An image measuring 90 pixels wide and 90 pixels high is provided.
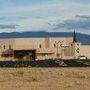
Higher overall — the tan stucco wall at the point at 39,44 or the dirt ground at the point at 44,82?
the tan stucco wall at the point at 39,44

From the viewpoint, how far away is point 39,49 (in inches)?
5999

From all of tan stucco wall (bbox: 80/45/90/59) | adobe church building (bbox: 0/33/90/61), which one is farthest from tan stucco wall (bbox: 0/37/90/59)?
tan stucco wall (bbox: 80/45/90/59)

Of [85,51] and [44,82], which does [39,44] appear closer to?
[85,51]

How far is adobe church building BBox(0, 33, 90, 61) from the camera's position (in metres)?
151

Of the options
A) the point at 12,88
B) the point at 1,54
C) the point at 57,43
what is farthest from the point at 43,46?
the point at 12,88

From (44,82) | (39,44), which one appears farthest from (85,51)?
(44,82)

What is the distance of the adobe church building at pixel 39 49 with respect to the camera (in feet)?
495

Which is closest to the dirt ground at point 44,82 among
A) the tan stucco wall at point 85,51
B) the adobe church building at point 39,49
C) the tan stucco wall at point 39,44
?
the adobe church building at point 39,49

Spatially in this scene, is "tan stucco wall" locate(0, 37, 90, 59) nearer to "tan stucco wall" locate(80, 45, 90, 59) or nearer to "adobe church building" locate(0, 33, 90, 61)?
"adobe church building" locate(0, 33, 90, 61)

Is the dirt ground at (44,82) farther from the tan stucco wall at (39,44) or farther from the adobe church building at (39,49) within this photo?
the tan stucco wall at (39,44)

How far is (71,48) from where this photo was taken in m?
156

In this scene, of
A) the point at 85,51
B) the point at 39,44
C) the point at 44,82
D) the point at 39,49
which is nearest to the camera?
the point at 44,82

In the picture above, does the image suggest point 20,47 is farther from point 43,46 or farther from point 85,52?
point 85,52

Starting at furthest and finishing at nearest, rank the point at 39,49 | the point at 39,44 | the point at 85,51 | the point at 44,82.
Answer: the point at 85,51, the point at 39,44, the point at 39,49, the point at 44,82
